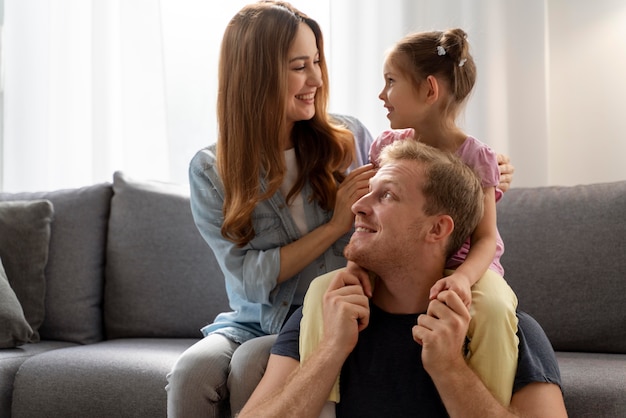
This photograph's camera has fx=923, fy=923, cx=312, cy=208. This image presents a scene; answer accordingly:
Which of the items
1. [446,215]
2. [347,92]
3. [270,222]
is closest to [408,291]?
[446,215]

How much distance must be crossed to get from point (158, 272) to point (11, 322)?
0.50 meters

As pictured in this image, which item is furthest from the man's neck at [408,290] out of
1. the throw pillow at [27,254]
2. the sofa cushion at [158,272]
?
the throw pillow at [27,254]

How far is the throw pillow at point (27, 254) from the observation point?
3.19 meters

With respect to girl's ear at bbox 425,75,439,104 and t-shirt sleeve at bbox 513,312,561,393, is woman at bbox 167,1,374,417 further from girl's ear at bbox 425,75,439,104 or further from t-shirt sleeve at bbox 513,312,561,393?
t-shirt sleeve at bbox 513,312,561,393

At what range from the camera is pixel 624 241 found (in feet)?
8.85

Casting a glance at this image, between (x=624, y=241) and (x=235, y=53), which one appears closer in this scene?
(x=235, y=53)

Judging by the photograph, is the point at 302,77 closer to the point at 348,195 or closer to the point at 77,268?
the point at 348,195

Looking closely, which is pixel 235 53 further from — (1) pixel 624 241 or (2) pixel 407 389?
(1) pixel 624 241

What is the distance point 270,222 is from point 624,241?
3.46 ft

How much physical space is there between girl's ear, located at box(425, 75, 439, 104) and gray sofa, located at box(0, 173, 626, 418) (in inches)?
27.3

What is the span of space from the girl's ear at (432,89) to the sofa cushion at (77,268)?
1.51 metres

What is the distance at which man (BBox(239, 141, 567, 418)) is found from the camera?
5.98ft

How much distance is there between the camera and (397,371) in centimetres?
192

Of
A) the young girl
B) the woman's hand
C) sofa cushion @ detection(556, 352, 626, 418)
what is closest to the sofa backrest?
sofa cushion @ detection(556, 352, 626, 418)
